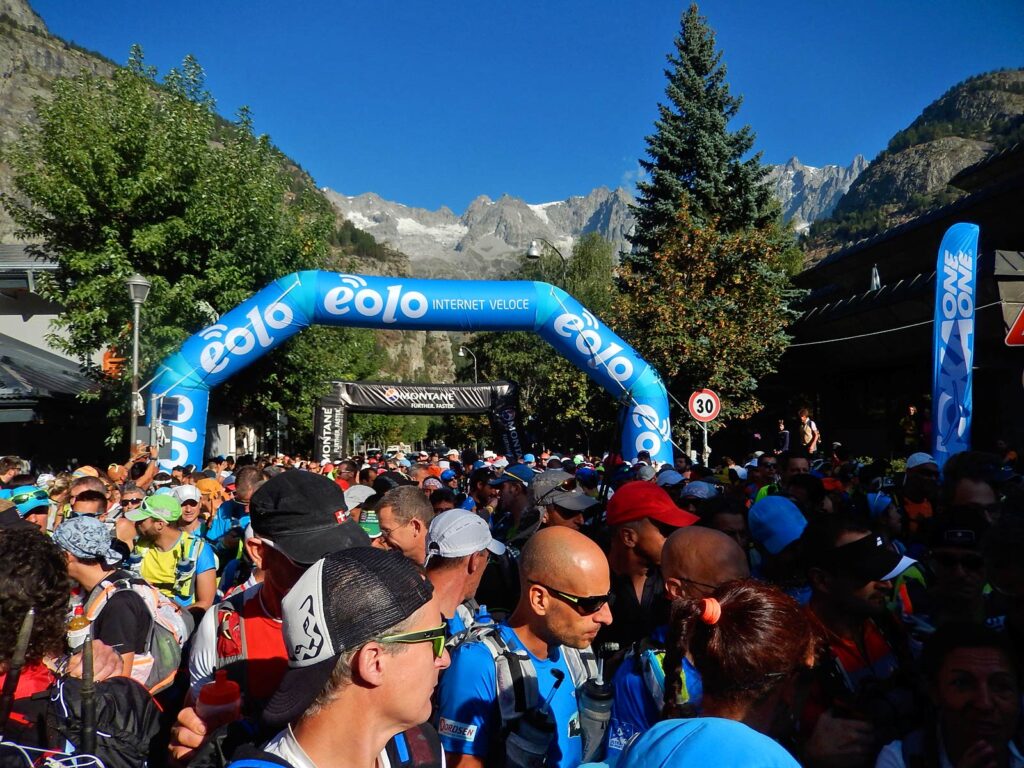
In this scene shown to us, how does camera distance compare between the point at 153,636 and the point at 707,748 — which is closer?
the point at 707,748

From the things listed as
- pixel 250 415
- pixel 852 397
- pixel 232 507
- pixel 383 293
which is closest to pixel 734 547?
pixel 232 507

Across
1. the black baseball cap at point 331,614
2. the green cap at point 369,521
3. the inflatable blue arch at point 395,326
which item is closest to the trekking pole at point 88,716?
the black baseball cap at point 331,614

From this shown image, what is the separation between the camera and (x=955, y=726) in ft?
7.14

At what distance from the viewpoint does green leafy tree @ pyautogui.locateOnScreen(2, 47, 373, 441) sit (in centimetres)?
1502

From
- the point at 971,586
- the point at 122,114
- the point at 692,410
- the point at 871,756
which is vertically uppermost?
the point at 122,114

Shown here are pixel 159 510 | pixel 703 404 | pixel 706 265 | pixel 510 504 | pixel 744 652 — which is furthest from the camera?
pixel 706 265

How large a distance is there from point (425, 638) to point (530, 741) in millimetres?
686

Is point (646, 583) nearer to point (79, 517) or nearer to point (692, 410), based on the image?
point (79, 517)

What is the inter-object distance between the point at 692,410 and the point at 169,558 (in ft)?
32.4

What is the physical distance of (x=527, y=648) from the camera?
262 cm

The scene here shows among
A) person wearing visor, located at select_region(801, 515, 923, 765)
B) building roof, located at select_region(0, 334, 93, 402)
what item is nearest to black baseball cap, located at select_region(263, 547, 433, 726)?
person wearing visor, located at select_region(801, 515, 923, 765)

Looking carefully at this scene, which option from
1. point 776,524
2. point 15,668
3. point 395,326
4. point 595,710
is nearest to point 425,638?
point 595,710

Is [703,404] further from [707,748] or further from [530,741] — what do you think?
[707,748]

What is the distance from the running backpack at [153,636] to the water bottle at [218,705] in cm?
136
